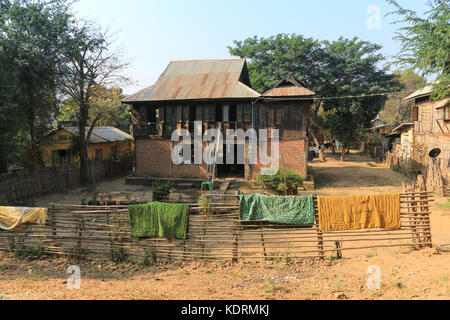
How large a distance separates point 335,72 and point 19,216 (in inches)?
1097

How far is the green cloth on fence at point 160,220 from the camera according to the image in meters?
8.47

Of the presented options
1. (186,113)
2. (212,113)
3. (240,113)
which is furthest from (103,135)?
(240,113)

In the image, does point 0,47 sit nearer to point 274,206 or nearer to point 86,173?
point 86,173

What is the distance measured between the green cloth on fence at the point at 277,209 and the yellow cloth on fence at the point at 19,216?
5.39 metres

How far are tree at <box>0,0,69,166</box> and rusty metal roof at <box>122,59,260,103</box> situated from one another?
5297 millimetres

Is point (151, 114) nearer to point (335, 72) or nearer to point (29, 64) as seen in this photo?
point (29, 64)

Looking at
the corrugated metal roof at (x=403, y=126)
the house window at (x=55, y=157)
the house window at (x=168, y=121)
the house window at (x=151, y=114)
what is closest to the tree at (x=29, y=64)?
the house window at (x=55, y=157)

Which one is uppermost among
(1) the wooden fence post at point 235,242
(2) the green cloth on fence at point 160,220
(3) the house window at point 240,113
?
(3) the house window at point 240,113

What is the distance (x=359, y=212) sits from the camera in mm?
8273

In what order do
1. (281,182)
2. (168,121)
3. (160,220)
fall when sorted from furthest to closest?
1. (168,121)
2. (281,182)
3. (160,220)

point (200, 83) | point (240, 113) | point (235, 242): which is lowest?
point (235, 242)

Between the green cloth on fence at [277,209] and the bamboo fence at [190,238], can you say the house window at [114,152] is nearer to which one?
the bamboo fence at [190,238]

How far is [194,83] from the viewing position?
21.8m
